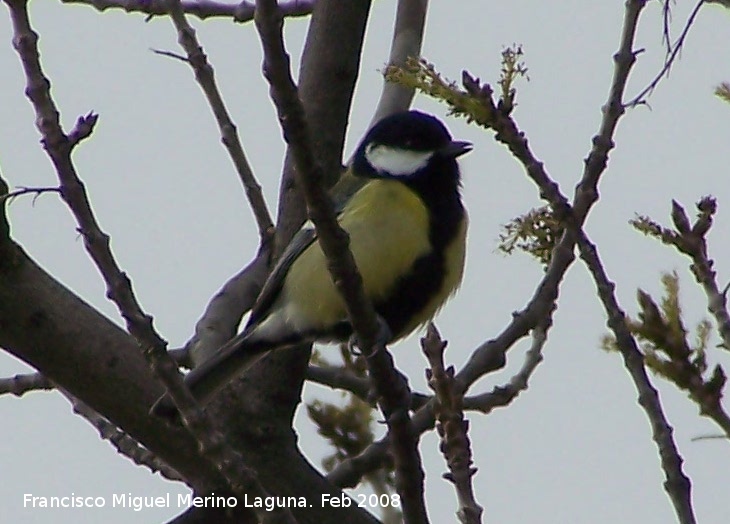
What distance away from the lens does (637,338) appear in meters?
2.24

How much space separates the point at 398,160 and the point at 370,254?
1.60ft

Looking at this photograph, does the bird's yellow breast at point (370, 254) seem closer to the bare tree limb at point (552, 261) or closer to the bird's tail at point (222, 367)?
the bird's tail at point (222, 367)

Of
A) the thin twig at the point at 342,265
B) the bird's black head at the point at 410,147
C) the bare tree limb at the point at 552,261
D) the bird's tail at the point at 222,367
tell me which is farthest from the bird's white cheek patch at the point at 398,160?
→ the thin twig at the point at 342,265

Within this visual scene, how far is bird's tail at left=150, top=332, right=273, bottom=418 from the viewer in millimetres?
3186

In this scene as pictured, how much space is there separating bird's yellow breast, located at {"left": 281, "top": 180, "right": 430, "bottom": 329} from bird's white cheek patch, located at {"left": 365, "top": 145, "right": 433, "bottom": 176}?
21 centimetres

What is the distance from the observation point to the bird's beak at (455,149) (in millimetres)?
3678

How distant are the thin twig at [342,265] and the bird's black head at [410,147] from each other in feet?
4.40

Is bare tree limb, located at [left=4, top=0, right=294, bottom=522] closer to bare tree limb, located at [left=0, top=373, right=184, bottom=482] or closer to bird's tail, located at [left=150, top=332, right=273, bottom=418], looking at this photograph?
bird's tail, located at [left=150, top=332, right=273, bottom=418]

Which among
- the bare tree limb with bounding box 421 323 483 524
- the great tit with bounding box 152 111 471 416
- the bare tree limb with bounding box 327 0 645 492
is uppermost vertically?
the great tit with bounding box 152 111 471 416

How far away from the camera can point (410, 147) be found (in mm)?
3701

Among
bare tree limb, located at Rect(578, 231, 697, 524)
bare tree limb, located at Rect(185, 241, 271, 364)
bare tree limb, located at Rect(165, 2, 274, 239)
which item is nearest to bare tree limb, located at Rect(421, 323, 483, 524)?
bare tree limb, located at Rect(578, 231, 697, 524)

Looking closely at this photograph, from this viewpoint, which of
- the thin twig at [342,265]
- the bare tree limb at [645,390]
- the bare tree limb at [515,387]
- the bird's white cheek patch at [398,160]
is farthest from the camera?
the bird's white cheek patch at [398,160]

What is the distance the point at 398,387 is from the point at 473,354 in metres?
0.42

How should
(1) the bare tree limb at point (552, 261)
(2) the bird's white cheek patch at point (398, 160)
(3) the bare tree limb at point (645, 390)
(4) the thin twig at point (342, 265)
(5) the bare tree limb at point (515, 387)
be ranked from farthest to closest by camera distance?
(2) the bird's white cheek patch at point (398, 160), (5) the bare tree limb at point (515, 387), (1) the bare tree limb at point (552, 261), (3) the bare tree limb at point (645, 390), (4) the thin twig at point (342, 265)
